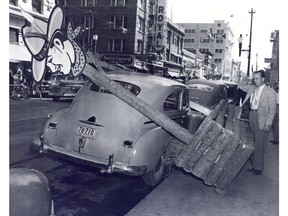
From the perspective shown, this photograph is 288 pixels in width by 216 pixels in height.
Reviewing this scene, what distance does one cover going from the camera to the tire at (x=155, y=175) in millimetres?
4008

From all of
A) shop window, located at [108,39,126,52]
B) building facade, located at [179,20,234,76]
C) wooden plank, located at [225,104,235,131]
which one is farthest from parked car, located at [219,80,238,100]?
wooden plank, located at [225,104,235,131]

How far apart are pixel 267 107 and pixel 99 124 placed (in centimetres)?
237

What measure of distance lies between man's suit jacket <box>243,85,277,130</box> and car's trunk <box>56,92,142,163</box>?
1.78 m

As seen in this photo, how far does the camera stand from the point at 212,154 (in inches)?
133

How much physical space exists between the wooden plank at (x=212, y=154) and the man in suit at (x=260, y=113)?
1.07m

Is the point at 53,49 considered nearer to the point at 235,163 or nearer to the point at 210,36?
the point at 235,163

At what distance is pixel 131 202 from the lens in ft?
11.6

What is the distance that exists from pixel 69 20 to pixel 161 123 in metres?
1.69

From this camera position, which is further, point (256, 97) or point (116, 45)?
point (116, 45)

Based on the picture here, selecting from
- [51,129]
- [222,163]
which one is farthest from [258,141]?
[51,129]

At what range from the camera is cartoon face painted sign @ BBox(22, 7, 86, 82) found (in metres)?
3.31

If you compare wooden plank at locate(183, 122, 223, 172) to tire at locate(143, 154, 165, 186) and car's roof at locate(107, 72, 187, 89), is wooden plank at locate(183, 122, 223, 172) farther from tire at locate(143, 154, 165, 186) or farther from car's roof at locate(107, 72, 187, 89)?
car's roof at locate(107, 72, 187, 89)
